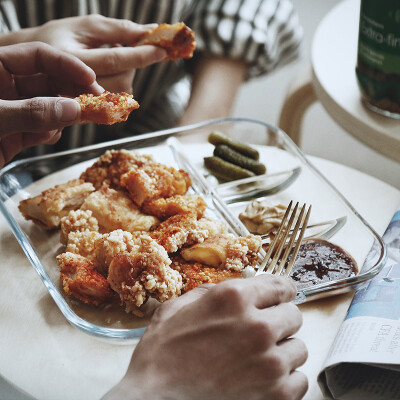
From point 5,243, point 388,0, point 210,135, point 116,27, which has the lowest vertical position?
point 5,243

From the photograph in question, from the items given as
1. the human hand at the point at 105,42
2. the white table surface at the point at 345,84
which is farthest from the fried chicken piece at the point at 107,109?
the white table surface at the point at 345,84

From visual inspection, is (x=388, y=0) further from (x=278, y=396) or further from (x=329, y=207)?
(x=278, y=396)

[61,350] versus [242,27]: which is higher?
[242,27]

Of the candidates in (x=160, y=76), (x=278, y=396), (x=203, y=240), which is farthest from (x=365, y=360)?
(x=160, y=76)

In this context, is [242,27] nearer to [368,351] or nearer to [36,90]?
[36,90]

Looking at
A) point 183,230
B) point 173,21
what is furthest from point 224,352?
point 173,21

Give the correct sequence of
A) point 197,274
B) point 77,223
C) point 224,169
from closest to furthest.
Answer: point 197,274, point 77,223, point 224,169
